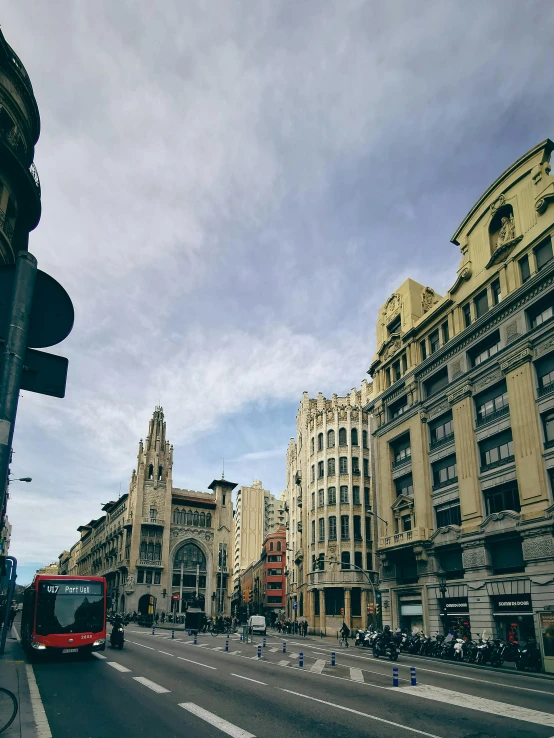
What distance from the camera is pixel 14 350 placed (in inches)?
156

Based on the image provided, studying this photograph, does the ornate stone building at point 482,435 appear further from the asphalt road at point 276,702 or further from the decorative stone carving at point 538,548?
the asphalt road at point 276,702

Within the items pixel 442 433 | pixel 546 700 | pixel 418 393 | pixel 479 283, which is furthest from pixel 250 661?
pixel 479 283

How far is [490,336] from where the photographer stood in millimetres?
34188

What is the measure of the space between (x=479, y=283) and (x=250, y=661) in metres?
26.3

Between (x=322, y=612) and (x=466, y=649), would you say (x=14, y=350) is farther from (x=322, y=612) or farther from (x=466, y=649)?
(x=322, y=612)

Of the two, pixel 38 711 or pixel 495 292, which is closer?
pixel 38 711

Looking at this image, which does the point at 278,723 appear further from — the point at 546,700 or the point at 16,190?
the point at 16,190

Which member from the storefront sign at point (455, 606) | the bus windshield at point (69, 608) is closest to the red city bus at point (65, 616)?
the bus windshield at point (69, 608)

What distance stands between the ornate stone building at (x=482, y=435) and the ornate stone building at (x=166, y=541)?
47216 millimetres

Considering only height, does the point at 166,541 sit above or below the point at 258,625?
above

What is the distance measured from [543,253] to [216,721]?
95.9ft

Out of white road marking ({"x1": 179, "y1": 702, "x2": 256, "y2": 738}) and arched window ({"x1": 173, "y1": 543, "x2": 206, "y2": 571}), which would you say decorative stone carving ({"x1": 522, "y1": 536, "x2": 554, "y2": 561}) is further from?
arched window ({"x1": 173, "y1": 543, "x2": 206, "y2": 571})

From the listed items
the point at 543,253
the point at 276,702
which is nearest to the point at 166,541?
the point at 543,253

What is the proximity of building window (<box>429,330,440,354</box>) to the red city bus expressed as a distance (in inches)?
1130
